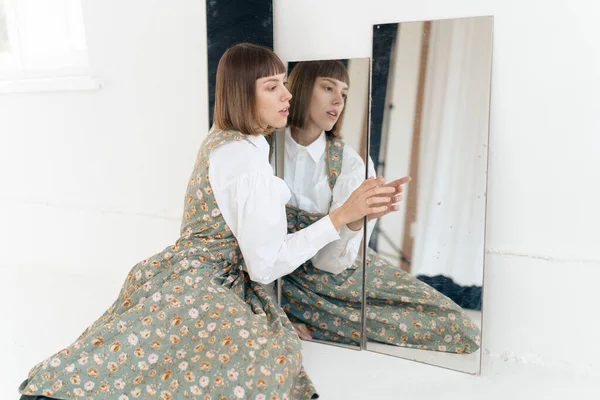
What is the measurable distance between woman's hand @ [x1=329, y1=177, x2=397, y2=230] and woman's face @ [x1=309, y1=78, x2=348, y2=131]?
26 centimetres

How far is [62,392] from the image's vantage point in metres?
1.44

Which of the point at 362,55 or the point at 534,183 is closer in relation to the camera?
the point at 534,183

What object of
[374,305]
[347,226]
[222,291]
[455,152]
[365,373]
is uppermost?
[455,152]

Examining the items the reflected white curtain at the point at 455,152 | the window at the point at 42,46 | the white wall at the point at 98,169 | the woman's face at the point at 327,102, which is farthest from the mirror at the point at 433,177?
the window at the point at 42,46

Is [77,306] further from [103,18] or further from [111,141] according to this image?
[103,18]

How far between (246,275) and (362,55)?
80cm

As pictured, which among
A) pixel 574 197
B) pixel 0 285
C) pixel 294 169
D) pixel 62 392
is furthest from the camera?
pixel 0 285

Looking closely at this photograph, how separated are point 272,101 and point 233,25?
478 millimetres

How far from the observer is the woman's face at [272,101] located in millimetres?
1824

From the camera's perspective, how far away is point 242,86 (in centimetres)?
181

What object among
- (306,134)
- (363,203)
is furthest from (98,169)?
(363,203)

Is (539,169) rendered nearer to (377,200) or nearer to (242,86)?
(377,200)

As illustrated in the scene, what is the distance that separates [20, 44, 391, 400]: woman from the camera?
4.87 ft

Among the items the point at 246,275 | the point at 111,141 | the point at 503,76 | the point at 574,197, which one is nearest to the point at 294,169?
the point at 246,275
